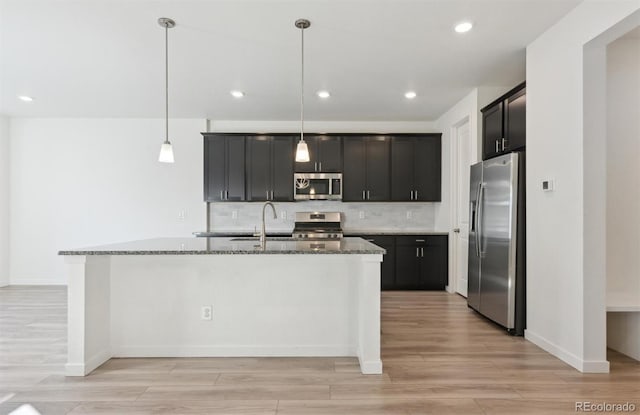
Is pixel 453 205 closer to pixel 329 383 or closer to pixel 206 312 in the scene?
pixel 329 383

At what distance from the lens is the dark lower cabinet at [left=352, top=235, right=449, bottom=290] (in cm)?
531

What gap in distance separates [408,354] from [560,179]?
1.81 metres

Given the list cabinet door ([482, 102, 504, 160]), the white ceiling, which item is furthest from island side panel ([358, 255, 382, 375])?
cabinet door ([482, 102, 504, 160])

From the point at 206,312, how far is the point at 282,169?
122 inches

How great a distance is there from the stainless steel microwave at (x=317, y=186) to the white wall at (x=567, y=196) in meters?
2.91

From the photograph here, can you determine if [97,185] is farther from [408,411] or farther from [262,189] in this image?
[408,411]

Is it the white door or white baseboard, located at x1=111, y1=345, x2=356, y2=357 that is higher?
the white door

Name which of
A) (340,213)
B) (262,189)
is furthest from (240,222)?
(340,213)

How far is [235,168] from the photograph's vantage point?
218 inches

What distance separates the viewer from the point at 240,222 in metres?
5.80

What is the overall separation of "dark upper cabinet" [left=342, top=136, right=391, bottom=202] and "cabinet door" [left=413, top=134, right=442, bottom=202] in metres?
0.45

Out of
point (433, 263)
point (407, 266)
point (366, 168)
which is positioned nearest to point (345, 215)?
point (366, 168)

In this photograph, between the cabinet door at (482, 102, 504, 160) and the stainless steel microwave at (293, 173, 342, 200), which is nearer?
the cabinet door at (482, 102, 504, 160)

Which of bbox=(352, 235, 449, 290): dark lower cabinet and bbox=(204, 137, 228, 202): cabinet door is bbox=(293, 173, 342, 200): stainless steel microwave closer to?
bbox=(352, 235, 449, 290): dark lower cabinet
